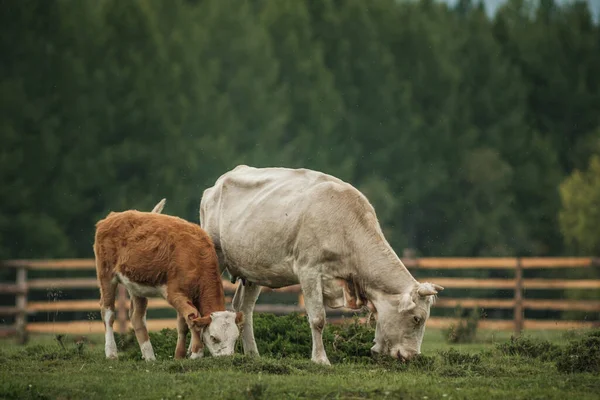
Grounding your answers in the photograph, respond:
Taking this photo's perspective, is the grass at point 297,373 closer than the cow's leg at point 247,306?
Yes

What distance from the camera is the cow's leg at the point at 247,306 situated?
1446cm

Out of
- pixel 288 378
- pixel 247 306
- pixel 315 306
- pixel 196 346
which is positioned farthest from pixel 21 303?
pixel 288 378

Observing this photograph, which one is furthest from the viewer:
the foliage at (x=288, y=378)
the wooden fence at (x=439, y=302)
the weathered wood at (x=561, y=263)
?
the weathered wood at (x=561, y=263)

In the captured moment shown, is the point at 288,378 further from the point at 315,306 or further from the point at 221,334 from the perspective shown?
the point at 315,306

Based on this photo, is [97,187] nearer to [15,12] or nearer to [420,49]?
[15,12]

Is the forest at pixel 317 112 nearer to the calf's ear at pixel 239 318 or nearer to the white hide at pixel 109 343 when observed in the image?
the white hide at pixel 109 343

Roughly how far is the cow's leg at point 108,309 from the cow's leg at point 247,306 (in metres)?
1.62

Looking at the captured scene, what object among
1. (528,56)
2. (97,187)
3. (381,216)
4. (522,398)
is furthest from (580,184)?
(522,398)

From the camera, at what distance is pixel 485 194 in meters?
58.2

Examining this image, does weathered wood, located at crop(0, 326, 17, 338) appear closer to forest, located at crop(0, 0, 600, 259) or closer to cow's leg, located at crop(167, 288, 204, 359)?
cow's leg, located at crop(167, 288, 204, 359)

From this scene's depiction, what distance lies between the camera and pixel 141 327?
14188 millimetres

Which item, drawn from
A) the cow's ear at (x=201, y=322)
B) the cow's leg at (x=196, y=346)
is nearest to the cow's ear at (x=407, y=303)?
the cow's ear at (x=201, y=322)

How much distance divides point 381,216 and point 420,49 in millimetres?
16544

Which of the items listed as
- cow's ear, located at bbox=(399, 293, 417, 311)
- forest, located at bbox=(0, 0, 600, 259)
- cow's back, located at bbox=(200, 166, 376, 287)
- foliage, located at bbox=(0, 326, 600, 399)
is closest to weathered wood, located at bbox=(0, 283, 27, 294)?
foliage, located at bbox=(0, 326, 600, 399)
